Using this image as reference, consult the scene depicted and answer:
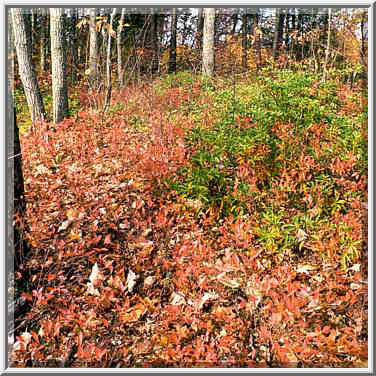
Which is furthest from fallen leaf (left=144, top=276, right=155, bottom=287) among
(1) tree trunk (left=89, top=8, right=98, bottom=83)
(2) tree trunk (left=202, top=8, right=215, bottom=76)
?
(1) tree trunk (left=89, top=8, right=98, bottom=83)

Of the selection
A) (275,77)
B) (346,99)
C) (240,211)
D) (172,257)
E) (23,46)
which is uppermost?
(23,46)

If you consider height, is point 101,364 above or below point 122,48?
below

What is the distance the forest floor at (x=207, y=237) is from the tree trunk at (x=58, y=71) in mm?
987

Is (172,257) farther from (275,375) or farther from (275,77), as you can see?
(275,77)

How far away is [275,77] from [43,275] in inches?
155

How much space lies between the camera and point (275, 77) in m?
4.86

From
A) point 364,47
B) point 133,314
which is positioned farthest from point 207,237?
point 364,47

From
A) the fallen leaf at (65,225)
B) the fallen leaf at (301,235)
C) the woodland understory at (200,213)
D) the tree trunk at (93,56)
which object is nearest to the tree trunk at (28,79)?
the woodland understory at (200,213)

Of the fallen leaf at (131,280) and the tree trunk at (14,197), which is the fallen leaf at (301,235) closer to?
the fallen leaf at (131,280)

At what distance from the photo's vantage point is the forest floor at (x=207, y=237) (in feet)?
7.42

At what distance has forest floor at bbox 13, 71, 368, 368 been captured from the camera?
226 cm

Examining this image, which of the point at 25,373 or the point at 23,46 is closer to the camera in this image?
the point at 25,373

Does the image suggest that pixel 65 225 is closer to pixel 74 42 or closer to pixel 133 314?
pixel 133 314

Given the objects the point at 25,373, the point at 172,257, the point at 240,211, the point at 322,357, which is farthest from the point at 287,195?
the point at 25,373
